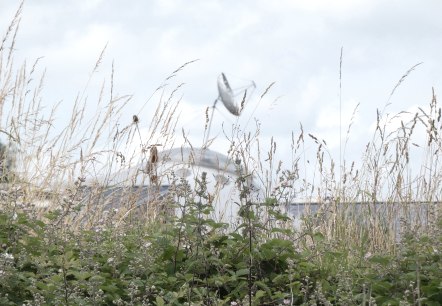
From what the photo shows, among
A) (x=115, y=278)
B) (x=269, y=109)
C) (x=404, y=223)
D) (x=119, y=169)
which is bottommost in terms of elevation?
(x=115, y=278)

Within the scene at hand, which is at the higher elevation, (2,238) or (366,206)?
(366,206)

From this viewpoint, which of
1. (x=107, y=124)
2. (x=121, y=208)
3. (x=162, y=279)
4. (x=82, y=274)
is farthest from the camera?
(x=107, y=124)

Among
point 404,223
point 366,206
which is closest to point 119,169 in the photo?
point 366,206

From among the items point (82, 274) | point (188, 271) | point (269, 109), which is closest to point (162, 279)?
point (188, 271)

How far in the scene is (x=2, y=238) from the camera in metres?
3.13

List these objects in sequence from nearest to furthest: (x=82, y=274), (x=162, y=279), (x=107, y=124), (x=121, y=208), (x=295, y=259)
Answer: (x=82, y=274), (x=162, y=279), (x=295, y=259), (x=121, y=208), (x=107, y=124)

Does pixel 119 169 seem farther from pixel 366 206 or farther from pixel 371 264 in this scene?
pixel 371 264

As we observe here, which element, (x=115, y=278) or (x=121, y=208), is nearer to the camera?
(x=115, y=278)

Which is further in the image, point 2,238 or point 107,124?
point 107,124

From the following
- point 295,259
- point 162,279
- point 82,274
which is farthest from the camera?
point 295,259

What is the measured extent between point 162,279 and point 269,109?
2.72 metres

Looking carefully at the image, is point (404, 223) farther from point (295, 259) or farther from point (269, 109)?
point (269, 109)

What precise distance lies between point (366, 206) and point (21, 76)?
249cm

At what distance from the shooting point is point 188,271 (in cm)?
300
